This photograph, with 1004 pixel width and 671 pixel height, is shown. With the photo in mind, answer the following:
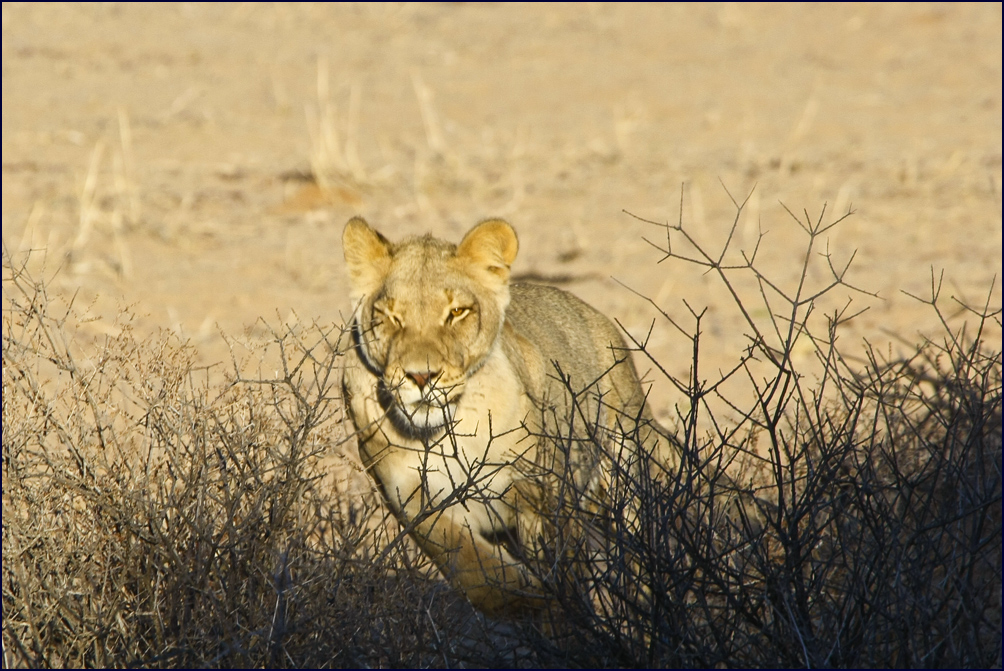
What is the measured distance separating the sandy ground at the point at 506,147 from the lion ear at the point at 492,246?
103 cm

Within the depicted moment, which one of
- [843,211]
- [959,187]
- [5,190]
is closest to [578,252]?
[843,211]

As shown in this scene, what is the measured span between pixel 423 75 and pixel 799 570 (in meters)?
14.3

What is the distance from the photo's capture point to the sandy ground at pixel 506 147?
910 cm

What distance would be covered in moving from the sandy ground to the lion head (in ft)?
2.07

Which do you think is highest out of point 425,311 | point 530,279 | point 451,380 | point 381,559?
point 530,279

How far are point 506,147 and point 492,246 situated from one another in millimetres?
8704

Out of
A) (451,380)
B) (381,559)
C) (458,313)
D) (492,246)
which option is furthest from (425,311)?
(381,559)

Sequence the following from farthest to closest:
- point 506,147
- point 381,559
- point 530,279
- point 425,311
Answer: point 506,147, point 530,279, point 425,311, point 381,559

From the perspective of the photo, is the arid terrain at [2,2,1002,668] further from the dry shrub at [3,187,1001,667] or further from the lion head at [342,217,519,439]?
the lion head at [342,217,519,439]

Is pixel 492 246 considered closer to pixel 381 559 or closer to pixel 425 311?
pixel 425 311

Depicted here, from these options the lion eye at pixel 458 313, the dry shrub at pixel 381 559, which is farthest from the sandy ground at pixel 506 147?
the lion eye at pixel 458 313

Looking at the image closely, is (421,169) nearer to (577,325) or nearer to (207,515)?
(577,325)

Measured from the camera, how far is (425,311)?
444 centimetres

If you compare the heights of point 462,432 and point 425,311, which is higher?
point 425,311
